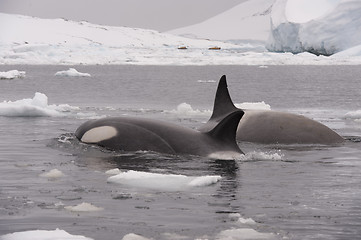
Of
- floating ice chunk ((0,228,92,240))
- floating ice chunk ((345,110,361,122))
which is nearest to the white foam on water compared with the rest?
floating ice chunk ((0,228,92,240))

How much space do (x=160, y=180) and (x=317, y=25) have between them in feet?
222

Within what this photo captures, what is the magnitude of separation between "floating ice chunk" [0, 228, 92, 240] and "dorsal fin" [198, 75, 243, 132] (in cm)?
556

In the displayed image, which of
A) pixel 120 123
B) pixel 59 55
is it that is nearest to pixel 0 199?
pixel 120 123

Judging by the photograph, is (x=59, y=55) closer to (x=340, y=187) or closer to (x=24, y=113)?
(x=24, y=113)

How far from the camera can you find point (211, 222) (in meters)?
6.58

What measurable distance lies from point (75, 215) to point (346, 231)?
2453 mm

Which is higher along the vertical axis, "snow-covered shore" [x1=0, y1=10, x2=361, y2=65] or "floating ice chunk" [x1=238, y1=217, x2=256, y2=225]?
"snow-covered shore" [x1=0, y1=10, x2=361, y2=65]

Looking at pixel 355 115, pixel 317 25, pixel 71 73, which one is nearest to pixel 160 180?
pixel 355 115

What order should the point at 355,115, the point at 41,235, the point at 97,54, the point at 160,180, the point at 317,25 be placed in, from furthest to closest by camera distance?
the point at 97,54
the point at 317,25
the point at 355,115
the point at 160,180
the point at 41,235

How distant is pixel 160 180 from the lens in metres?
8.43

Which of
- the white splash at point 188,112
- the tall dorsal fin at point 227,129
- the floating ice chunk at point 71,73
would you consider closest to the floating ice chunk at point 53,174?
the tall dorsal fin at point 227,129

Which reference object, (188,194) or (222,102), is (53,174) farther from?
(222,102)

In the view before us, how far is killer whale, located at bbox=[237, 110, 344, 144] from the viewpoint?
13375mm

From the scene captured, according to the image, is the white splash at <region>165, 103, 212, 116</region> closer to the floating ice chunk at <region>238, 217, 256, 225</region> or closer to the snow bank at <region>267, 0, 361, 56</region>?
the floating ice chunk at <region>238, 217, 256, 225</region>
